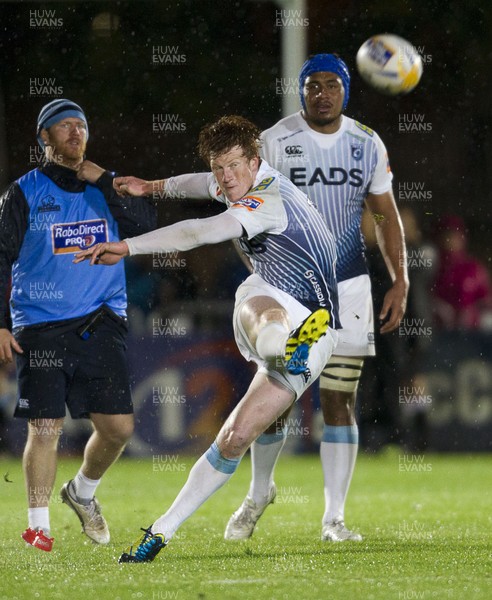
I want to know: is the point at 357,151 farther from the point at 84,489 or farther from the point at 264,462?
the point at 84,489

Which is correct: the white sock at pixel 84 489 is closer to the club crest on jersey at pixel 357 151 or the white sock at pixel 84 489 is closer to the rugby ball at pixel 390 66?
the club crest on jersey at pixel 357 151

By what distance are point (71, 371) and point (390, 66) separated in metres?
2.67

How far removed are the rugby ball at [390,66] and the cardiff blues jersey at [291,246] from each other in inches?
61.5

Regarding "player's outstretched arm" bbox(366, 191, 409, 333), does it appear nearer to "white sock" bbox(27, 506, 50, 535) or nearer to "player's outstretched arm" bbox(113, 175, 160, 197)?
"player's outstretched arm" bbox(113, 175, 160, 197)

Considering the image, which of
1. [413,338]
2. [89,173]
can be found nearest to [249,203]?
[89,173]

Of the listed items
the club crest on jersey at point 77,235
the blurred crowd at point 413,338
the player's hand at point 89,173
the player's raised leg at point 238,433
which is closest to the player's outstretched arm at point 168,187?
the player's hand at point 89,173

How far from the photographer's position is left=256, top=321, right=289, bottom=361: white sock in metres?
6.20

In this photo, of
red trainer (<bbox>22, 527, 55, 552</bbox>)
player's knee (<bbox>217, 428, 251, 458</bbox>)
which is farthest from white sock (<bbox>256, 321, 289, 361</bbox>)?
red trainer (<bbox>22, 527, 55, 552</bbox>)

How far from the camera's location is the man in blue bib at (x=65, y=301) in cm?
719

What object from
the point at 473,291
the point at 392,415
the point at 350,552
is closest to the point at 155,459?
the point at 392,415

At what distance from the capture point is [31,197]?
728cm

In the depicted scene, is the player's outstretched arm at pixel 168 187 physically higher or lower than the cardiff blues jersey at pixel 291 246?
higher

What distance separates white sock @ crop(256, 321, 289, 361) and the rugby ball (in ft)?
7.69

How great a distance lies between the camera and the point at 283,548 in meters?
6.91
